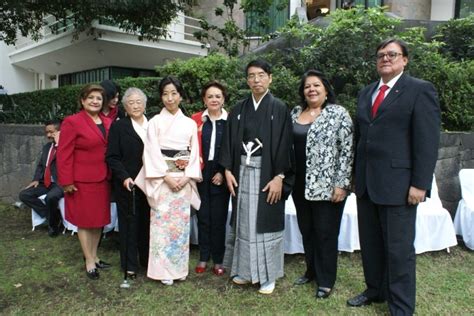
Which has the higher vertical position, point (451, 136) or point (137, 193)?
point (451, 136)

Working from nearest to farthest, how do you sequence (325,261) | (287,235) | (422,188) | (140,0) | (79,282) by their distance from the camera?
1. (422,188)
2. (325,261)
3. (79,282)
4. (287,235)
5. (140,0)

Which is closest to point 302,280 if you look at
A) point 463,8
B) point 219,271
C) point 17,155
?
point 219,271

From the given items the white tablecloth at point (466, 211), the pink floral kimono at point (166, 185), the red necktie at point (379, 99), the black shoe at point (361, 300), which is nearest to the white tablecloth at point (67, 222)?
the pink floral kimono at point (166, 185)

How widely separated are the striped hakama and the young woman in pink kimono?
49cm

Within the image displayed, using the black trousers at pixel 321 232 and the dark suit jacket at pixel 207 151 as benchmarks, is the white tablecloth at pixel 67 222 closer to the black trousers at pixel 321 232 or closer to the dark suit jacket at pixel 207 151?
the dark suit jacket at pixel 207 151

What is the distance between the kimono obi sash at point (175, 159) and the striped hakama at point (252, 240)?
1.75 ft

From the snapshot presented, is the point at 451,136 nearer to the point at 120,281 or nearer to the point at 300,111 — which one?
the point at 300,111

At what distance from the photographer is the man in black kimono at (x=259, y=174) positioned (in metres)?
3.32

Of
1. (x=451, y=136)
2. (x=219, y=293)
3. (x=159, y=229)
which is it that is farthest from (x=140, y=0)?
(x=451, y=136)

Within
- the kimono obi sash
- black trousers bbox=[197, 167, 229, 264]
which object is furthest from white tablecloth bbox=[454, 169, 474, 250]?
the kimono obi sash

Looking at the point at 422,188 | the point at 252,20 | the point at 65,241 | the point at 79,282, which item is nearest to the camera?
the point at 422,188

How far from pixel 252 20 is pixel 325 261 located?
8.30 metres

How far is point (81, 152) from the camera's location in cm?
368

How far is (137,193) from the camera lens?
149 inches
